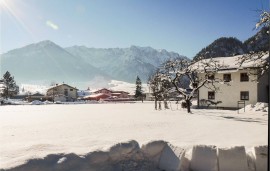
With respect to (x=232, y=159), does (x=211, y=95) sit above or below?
above

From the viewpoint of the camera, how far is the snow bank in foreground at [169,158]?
24.3 ft

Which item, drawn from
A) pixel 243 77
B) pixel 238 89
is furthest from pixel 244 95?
pixel 243 77

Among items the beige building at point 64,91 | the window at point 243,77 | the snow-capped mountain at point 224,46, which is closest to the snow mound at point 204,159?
the window at point 243,77

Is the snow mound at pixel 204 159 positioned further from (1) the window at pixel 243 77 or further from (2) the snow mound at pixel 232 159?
(1) the window at pixel 243 77

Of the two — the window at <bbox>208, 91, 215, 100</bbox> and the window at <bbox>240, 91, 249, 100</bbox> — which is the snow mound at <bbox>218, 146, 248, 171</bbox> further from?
the window at <bbox>208, 91, 215, 100</bbox>

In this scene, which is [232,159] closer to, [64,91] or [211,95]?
[211,95]

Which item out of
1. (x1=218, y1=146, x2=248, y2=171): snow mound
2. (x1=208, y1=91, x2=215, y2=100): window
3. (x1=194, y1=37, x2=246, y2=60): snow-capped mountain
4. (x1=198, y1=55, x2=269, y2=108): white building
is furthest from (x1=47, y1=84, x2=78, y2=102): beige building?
(x1=218, y1=146, x2=248, y2=171): snow mound

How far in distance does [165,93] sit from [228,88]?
35.0ft

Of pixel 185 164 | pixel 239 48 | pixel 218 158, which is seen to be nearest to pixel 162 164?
pixel 185 164

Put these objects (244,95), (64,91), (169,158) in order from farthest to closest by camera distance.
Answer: (64,91)
(244,95)
(169,158)

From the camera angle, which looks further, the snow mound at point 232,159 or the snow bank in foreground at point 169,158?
the snow mound at point 232,159

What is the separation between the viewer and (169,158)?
304 inches

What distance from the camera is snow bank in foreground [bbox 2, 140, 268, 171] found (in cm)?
740

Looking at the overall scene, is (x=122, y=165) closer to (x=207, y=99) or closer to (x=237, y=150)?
(x=237, y=150)
